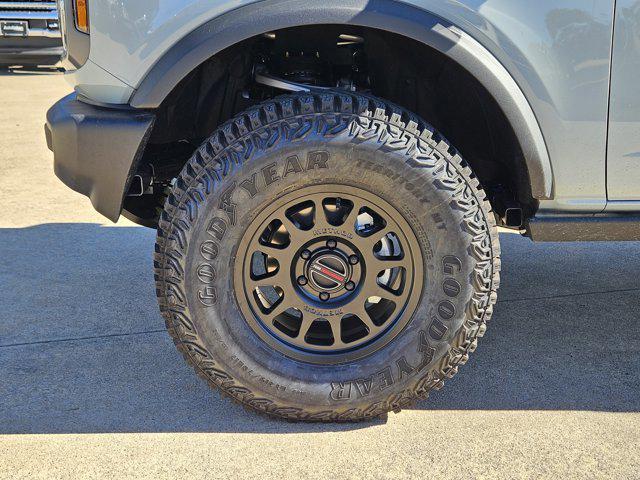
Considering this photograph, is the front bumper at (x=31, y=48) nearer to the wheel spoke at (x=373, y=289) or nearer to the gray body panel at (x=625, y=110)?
the wheel spoke at (x=373, y=289)

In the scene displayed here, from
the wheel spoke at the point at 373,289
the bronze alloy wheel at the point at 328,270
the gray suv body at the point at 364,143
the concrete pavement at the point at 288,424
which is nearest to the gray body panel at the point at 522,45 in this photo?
the gray suv body at the point at 364,143

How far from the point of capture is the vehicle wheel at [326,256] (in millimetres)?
2623

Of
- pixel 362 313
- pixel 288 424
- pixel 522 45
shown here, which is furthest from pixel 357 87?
pixel 288 424

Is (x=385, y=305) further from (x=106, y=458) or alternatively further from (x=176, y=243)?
(x=106, y=458)

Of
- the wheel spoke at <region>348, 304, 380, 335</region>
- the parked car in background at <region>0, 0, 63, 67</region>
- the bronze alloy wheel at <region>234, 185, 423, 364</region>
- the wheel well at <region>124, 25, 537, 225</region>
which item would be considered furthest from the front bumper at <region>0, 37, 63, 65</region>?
the wheel spoke at <region>348, 304, 380, 335</region>

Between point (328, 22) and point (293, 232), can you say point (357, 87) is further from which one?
point (293, 232)

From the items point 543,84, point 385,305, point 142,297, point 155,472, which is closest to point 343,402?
point 385,305

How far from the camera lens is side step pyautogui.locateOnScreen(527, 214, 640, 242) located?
2.86 meters

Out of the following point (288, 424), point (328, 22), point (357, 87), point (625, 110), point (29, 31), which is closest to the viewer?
point (328, 22)

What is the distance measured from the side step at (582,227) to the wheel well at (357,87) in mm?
76

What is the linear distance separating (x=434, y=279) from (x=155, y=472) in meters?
1.04

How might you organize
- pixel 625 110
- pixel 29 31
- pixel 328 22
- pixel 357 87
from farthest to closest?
pixel 29 31
pixel 357 87
pixel 625 110
pixel 328 22

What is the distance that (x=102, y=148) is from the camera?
2682 millimetres

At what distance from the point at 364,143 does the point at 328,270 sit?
1.42 ft
